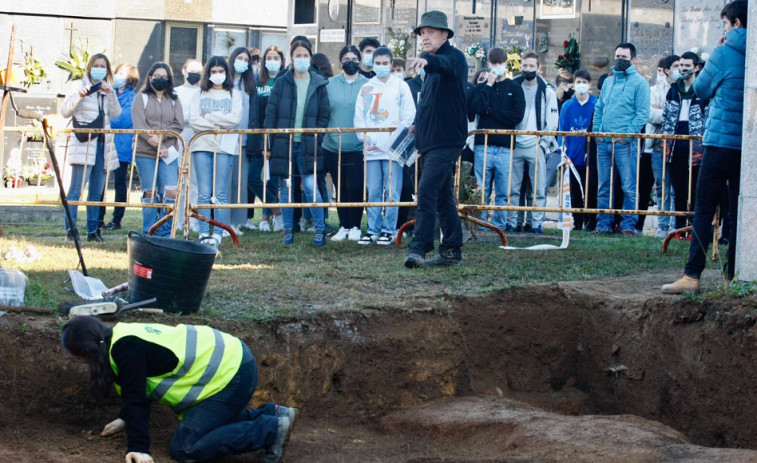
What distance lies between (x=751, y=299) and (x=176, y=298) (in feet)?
13.8

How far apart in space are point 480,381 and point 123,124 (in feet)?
24.6

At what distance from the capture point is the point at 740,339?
6961mm

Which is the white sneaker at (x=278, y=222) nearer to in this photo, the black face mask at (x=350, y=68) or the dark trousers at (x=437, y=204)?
the black face mask at (x=350, y=68)

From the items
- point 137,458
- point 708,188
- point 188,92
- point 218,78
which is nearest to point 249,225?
point 188,92

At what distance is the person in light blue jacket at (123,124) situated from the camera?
1294 centimetres

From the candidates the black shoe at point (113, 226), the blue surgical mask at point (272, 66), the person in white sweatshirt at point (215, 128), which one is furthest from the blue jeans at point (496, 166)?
the black shoe at point (113, 226)

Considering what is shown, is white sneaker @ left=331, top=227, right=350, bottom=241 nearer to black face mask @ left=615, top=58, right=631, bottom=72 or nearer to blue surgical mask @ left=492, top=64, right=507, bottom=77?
blue surgical mask @ left=492, top=64, right=507, bottom=77

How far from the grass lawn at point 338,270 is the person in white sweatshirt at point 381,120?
418mm

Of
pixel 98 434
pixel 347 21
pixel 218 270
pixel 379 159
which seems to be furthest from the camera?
pixel 347 21

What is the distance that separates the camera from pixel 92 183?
38.2ft

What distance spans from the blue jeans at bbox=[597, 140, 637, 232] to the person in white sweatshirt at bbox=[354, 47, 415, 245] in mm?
2736

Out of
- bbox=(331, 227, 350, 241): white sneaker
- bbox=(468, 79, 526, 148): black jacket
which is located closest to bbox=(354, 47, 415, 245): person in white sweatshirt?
bbox=(331, 227, 350, 241): white sneaker

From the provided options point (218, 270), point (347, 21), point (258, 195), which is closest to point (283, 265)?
point (218, 270)

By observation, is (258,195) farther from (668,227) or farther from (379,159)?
(668,227)
